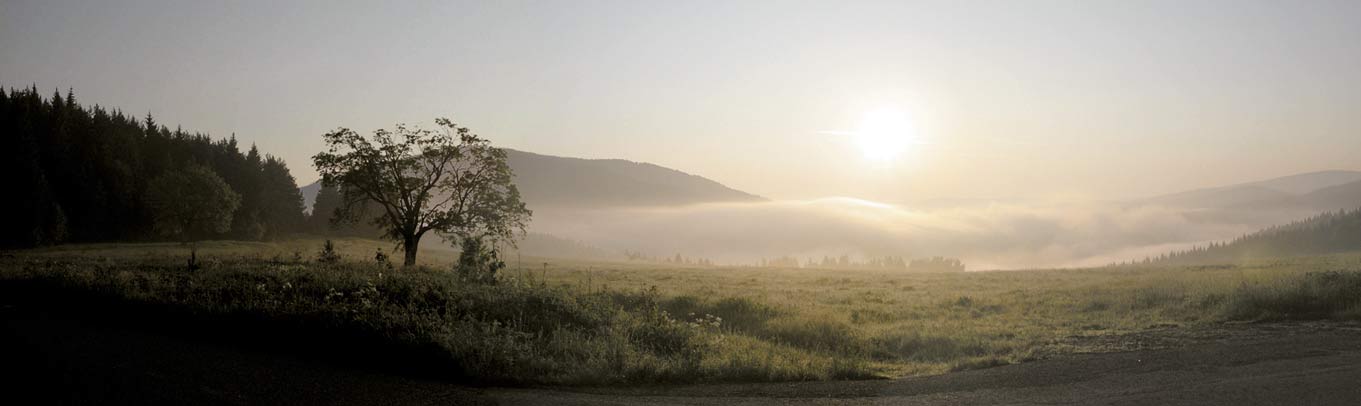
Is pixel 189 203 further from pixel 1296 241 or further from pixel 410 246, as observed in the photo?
pixel 1296 241

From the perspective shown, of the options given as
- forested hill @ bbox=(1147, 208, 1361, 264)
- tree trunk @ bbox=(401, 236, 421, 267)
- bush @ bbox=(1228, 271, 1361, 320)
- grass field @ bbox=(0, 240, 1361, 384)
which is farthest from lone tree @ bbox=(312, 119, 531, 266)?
forested hill @ bbox=(1147, 208, 1361, 264)

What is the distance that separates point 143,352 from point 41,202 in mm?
64451

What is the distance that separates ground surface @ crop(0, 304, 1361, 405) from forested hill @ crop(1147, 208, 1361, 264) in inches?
4466

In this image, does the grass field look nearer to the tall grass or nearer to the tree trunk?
the tall grass

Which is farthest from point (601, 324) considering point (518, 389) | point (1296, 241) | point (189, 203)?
point (1296, 241)

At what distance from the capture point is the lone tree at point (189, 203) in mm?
63125

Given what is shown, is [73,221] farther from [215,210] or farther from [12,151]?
[215,210]

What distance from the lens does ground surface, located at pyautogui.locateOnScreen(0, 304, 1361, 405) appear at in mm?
9539

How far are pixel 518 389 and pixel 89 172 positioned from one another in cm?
7535

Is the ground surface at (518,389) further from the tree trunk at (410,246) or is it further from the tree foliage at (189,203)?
the tree foliage at (189,203)

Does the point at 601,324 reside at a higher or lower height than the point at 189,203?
lower

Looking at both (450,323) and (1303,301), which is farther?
(1303,301)

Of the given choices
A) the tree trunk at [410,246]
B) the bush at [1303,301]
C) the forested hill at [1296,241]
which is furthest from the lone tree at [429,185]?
the forested hill at [1296,241]

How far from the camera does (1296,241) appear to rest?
407 ft
